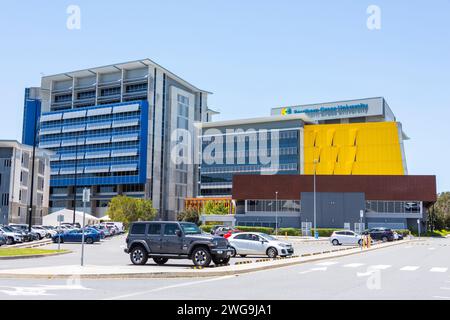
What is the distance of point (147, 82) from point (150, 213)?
38.2 m

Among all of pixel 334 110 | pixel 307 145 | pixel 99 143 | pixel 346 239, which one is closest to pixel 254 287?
pixel 346 239

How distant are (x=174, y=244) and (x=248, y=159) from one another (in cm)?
11174

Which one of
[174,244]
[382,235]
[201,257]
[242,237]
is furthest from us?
[382,235]

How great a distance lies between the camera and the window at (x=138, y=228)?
2313 centimetres

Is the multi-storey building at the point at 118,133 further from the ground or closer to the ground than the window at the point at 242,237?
further from the ground

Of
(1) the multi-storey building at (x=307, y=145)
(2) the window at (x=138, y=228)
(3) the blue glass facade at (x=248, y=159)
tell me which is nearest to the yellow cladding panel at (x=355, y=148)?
(1) the multi-storey building at (x=307, y=145)

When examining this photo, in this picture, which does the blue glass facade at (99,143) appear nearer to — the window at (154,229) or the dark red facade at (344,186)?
the dark red facade at (344,186)

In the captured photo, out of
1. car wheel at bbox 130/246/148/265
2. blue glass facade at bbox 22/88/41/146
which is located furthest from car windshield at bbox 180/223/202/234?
blue glass facade at bbox 22/88/41/146

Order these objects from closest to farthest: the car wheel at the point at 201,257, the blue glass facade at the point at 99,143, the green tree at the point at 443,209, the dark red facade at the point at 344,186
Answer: the car wheel at the point at 201,257
the dark red facade at the point at 344,186
the green tree at the point at 443,209
the blue glass facade at the point at 99,143

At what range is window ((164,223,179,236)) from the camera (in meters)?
22.3

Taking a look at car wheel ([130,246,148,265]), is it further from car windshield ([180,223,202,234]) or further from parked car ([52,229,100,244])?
parked car ([52,229,100,244])

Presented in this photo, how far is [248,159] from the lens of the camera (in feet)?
438

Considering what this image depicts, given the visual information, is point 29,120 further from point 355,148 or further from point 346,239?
point 346,239
